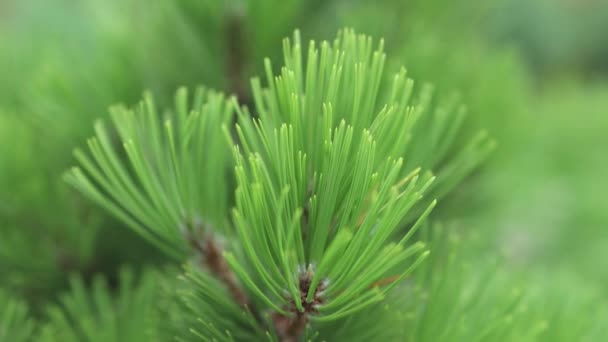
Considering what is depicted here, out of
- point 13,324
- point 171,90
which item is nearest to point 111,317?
point 13,324

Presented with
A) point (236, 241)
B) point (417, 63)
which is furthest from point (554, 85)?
point (236, 241)

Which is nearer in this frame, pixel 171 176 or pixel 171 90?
pixel 171 176

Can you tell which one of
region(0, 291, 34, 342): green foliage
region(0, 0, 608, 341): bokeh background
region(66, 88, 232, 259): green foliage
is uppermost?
region(0, 0, 608, 341): bokeh background

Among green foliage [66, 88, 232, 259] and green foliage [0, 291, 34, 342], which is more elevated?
green foliage [66, 88, 232, 259]

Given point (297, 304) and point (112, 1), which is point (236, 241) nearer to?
point (297, 304)

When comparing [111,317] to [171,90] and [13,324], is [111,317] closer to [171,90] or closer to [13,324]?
[13,324]

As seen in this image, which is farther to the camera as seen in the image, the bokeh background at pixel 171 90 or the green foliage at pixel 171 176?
the bokeh background at pixel 171 90

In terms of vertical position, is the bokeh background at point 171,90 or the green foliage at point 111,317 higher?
the bokeh background at point 171,90

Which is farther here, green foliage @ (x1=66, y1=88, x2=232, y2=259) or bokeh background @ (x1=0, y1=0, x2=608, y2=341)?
bokeh background @ (x1=0, y1=0, x2=608, y2=341)

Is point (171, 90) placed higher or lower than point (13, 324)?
higher

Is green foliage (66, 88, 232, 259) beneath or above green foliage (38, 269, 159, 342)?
above

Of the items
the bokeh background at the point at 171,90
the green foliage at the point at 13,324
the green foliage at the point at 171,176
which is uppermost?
the bokeh background at the point at 171,90
